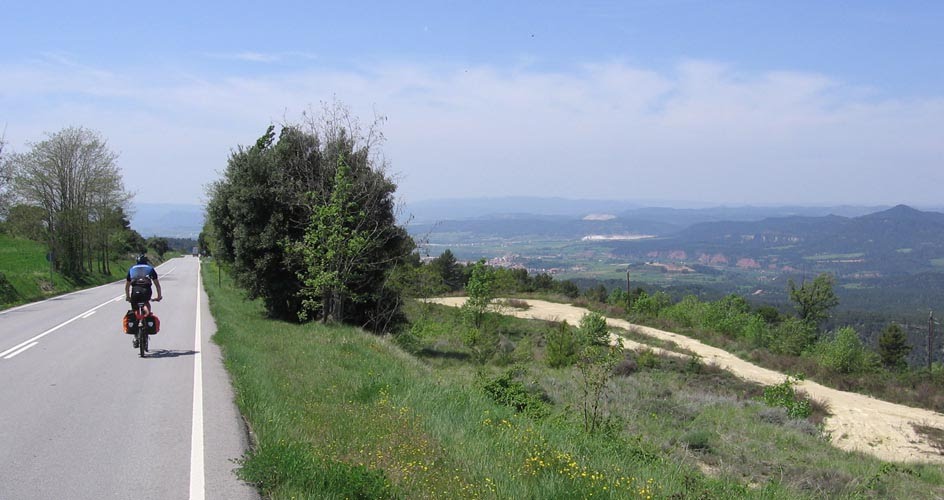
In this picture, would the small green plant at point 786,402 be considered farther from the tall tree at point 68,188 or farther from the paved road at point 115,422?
the tall tree at point 68,188

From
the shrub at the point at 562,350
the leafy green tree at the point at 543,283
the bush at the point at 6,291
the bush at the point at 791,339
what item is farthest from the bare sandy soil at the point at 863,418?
the leafy green tree at the point at 543,283

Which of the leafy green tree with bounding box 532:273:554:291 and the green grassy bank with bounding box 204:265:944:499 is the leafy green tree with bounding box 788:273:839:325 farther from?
the green grassy bank with bounding box 204:265:944:499

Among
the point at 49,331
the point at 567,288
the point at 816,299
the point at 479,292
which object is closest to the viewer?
the point at 49,331

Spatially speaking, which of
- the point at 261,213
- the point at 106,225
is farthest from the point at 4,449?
the point at 106,225

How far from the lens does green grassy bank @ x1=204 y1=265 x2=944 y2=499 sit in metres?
5.38

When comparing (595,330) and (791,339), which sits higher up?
(595,330)

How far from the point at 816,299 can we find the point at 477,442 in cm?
6465

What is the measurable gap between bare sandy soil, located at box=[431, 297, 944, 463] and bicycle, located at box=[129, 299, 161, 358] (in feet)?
28.5

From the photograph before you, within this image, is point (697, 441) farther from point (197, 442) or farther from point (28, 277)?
point (28, 277)

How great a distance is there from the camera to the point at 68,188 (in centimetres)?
4588

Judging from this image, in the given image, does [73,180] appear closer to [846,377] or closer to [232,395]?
[232,395]

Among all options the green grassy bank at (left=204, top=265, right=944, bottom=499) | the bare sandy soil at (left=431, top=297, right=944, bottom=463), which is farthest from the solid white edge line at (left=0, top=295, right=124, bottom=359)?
the bare sandy soil at (left=431, top=297, right=944, bottom=463)

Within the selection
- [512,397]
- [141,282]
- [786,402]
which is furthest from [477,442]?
[786,402]

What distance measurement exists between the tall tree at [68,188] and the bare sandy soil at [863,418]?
36.4m
